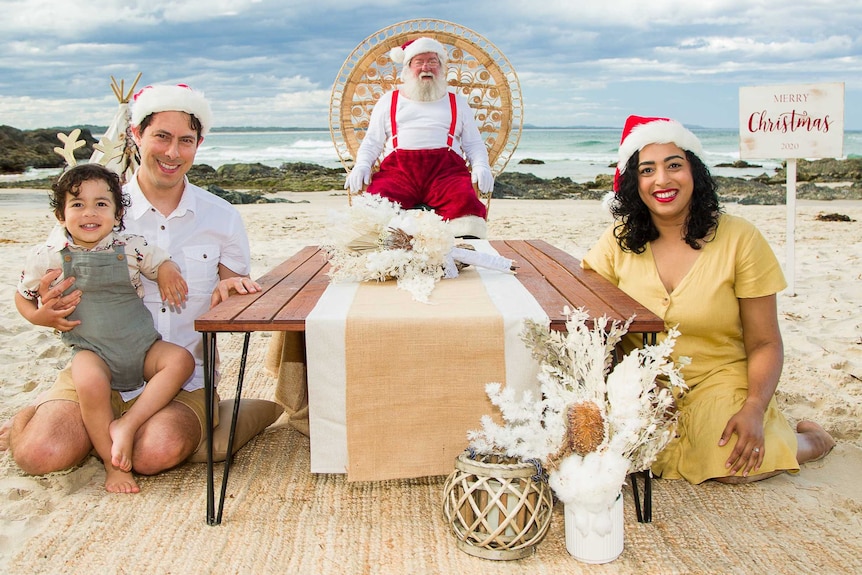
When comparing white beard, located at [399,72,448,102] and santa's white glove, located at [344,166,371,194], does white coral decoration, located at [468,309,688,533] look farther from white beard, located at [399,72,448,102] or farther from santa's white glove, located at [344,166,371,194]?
white beard, located at [399,72,448,102]

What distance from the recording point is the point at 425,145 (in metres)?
5.77

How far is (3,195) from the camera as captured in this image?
14.8 meters

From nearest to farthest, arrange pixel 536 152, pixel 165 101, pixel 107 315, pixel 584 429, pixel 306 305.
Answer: pixel 584 429, pixel 306 305, pixel 107 315, pixel 165 101, pixel 536 152

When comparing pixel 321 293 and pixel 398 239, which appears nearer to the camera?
pixel 321 293

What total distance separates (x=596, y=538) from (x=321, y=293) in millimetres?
1310

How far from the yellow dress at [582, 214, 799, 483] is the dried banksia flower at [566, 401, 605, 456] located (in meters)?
0.82

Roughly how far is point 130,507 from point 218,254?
1.11 m

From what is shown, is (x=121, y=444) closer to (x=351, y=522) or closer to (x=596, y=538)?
(x=351, y=522)

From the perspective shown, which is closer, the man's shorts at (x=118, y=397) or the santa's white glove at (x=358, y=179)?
the man's shorts at (x=118, y=397)

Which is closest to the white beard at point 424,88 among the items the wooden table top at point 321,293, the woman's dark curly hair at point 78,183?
the wooden table top at point 321,293

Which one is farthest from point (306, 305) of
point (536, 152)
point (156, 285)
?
point (536, 152)

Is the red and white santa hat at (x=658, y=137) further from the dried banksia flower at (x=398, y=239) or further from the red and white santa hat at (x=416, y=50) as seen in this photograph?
the red and white santa hat at (x=416, y=50)

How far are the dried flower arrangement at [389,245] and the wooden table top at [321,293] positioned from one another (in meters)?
0.17

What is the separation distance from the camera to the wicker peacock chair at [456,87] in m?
6.33
